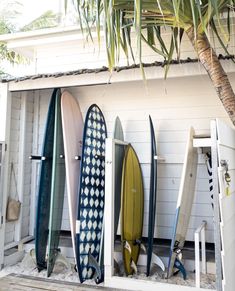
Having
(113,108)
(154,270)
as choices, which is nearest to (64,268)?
(154,270)

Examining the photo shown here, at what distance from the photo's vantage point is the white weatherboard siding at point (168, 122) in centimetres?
412

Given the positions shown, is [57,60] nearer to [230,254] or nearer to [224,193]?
[224,193]

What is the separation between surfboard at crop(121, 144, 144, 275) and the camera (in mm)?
3619

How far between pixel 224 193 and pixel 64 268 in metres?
2.57

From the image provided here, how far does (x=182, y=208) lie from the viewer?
11.2 ft

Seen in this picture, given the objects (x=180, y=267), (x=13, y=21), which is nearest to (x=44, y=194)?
(x=180, y=267)

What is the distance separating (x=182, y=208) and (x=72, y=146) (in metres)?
1.75

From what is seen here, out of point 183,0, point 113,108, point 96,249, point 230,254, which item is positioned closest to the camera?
point 183,0

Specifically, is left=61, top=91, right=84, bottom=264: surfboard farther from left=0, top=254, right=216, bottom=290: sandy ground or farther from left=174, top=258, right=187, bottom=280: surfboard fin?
left=174, top=258, right=187, bottom=280: surfboard fin

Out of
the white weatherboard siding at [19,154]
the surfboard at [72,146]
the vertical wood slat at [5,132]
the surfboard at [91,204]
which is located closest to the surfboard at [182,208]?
the surfboard at [91,204]

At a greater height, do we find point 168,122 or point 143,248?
point 168,122

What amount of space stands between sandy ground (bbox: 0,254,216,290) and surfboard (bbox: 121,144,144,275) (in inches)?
9.0

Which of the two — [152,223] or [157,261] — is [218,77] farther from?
[157,261]

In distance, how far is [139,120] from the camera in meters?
4.46
